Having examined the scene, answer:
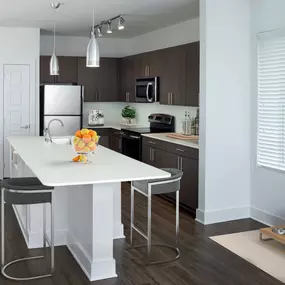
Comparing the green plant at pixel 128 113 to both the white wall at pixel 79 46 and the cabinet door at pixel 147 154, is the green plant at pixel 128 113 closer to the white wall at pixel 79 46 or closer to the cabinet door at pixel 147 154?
the white wall at pixel 79 46

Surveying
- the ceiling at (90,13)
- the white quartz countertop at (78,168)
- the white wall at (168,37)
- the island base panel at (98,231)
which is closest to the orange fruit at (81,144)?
the white quartz countertop at (78,168)

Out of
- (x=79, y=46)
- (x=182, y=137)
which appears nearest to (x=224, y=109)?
(x=182, y=137)

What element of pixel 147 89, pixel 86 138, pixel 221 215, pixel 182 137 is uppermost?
pixel 147 89

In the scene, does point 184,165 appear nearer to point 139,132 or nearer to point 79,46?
point 139,132

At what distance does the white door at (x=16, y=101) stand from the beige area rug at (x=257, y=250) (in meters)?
4.44

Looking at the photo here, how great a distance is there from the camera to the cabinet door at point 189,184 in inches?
222

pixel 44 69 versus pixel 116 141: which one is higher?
pixel 44 69

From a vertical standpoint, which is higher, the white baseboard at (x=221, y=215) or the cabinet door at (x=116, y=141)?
the cabinet door at (x=116, y=141)

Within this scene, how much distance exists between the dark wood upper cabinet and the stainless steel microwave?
13.3 inches

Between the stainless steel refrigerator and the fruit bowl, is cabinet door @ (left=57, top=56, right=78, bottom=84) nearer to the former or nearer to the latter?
the stainless steel refrigerator

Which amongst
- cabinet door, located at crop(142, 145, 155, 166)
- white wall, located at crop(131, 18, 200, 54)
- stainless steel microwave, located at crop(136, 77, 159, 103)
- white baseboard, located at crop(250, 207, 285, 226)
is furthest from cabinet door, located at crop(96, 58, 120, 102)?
white baseboard, located at crop(250, 207, 285, 226)

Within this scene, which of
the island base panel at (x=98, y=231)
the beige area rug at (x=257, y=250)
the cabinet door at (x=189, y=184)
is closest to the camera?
the island base panel at (x=98, y=231)

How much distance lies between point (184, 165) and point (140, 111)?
3261 millimetres

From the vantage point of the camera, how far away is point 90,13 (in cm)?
630
